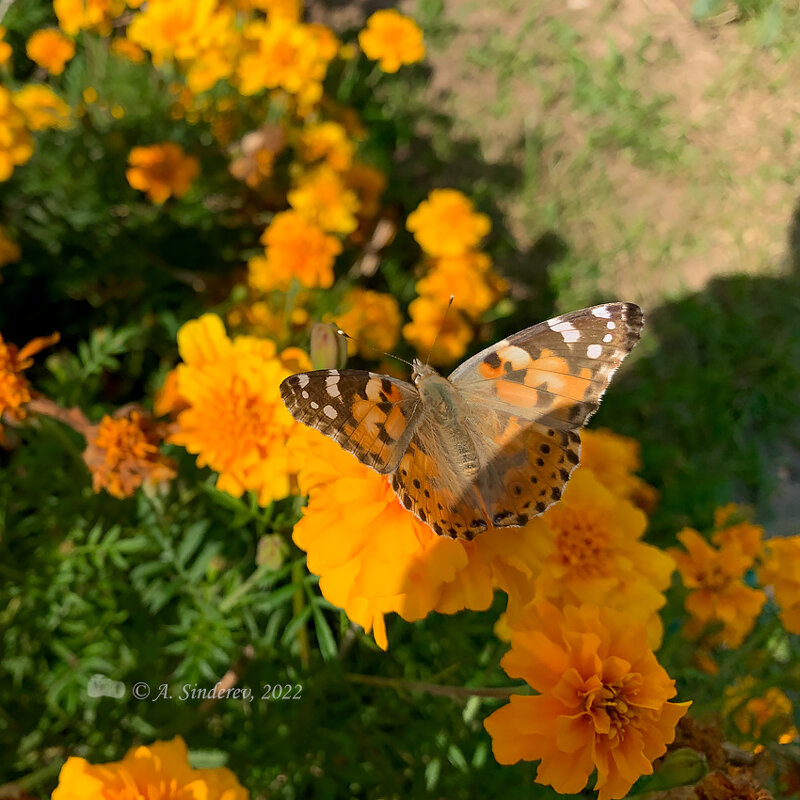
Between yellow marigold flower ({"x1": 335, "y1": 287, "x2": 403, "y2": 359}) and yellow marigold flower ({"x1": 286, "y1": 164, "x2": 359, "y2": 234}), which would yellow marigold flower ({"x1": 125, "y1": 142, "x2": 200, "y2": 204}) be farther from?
yellow marigold flower ({"x1": 335, "y1": 287, "x2": 403, "y2": 359})

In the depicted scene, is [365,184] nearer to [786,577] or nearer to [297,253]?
[297,253]

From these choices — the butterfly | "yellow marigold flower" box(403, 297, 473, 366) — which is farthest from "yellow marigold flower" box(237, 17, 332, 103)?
the butterfly

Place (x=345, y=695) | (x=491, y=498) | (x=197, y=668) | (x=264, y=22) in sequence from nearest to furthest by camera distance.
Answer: (x=491, y=498) < (x=197, y=668) < (x=345, y=695) < (x=264, y=22)

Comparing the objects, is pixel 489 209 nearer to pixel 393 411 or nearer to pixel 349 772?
pixel 393 411

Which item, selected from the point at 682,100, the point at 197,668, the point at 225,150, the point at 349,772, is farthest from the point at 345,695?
the point at 682,100

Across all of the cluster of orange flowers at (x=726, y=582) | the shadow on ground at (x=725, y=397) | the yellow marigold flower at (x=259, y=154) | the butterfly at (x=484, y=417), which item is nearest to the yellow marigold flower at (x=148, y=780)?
the butterfly at (x=484, y=417)
